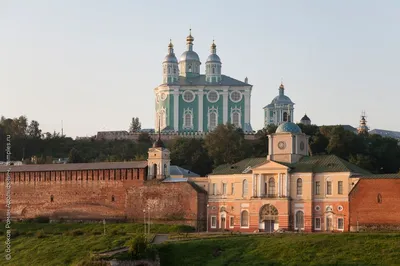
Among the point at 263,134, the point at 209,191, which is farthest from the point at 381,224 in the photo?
the point at 263,134

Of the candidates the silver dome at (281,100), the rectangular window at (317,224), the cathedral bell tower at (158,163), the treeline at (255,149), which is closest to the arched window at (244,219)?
the rectangular window at (317,224)

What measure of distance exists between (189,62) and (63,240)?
44811 mm

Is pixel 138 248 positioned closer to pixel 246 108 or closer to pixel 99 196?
pixel 99 196

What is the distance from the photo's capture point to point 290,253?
137 ft

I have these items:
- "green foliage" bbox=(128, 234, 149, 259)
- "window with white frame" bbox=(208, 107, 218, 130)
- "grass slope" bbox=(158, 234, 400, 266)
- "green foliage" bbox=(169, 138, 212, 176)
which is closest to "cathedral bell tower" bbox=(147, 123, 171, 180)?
"green foliage" bbox=(169, 138, 212, 176)

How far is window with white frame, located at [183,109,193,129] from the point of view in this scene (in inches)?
3548

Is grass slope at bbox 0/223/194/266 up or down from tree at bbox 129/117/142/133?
down

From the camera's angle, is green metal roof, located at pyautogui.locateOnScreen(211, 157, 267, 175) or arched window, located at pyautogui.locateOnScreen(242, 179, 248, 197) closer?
arched window, located at pyautogui.locateOnScreen(242, 179, 248, 197)

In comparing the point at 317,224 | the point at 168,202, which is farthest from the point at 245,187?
the point at 168,202

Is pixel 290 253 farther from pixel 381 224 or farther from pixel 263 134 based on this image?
pixel 263 134

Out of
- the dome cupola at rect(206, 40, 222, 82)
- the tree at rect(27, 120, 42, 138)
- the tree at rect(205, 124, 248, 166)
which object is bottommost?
the tree at rect(205, 124, 248, 166)

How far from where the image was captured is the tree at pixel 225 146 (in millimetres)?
Answer: 68125

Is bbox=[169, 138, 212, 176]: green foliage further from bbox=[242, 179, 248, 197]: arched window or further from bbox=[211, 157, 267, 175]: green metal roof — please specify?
bbox=[242, 179, 248, 197]: arched window

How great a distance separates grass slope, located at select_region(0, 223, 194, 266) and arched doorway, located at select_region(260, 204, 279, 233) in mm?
4484
